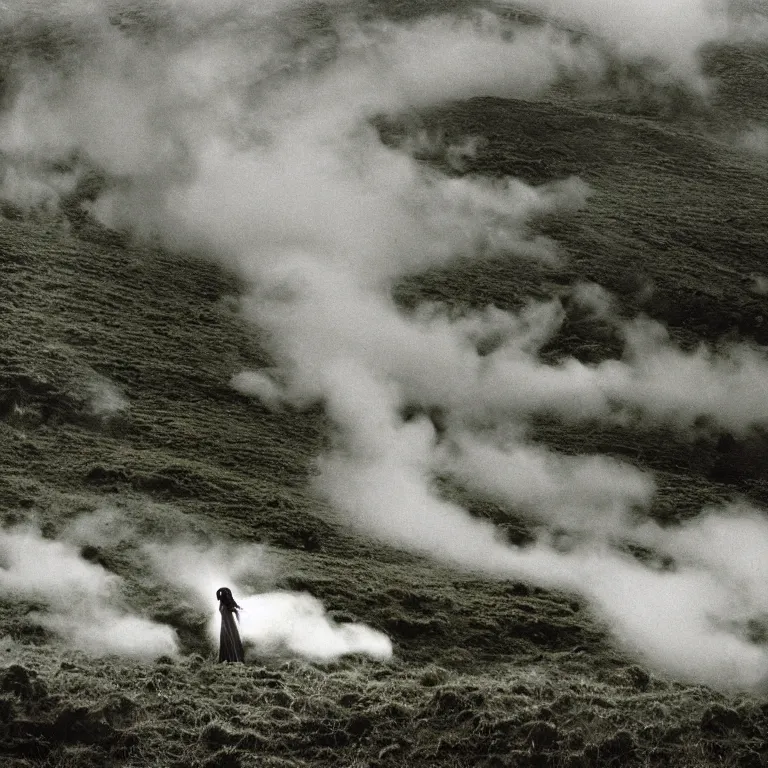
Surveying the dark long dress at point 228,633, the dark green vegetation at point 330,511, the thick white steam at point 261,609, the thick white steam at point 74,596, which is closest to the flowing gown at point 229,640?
the dark long dress at point 228,633

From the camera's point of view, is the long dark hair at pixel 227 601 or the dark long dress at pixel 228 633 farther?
the long dark hair at pixel 227 601

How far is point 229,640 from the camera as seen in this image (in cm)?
1536

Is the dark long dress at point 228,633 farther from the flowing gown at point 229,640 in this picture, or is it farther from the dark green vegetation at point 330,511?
the dark green vegetation at point 330,511

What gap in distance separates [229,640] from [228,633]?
108 mm

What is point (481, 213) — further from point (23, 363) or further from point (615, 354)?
point (23, 363)

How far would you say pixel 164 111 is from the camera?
44.2 metres

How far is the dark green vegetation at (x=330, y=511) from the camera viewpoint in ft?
43.1

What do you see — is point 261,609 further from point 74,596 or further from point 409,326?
point 409,326

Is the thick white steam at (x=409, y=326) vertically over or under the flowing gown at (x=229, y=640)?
over

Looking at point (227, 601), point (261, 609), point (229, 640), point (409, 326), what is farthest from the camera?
point (409, 326)

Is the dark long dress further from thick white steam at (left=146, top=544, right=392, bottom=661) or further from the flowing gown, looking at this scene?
thick white steam at (left=146, top=544, right=392, bottom=661)

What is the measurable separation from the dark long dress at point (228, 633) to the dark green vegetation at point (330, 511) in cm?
52

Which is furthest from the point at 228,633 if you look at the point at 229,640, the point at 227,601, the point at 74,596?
the point at 74,596

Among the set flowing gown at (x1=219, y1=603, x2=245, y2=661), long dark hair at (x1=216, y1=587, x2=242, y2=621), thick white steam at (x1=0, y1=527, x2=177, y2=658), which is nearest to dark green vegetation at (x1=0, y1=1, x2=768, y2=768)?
thick white steam at (x1=0, y1=527, x2=177, y2=658)
